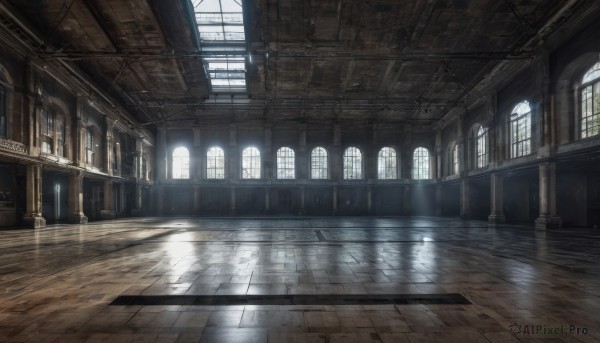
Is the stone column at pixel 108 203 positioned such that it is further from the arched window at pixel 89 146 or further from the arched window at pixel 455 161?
the arched window at pixel 455 161

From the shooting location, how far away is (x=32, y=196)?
15.0 m

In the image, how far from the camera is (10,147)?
1317cm

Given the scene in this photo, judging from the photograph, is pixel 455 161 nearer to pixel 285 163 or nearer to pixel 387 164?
pixel 387 164

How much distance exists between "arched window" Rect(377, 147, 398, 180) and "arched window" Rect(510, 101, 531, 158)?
12.5m

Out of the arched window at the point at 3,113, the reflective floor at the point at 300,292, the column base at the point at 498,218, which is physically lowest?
the column base at the point at 498,218

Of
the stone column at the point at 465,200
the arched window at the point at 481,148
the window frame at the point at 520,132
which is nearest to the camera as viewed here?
the window frame at the point at 520,132

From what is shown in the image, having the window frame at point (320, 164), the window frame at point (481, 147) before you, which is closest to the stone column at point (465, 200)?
the window frame at point (481, 147)

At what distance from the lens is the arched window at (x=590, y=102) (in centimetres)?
1286

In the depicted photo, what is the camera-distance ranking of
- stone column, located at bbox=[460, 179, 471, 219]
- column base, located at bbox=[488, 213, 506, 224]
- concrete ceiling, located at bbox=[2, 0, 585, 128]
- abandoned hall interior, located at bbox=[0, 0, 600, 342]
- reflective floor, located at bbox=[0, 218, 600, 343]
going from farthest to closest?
1. stone column, located at bbox=[460, 179, 471, 219]
2. column base, located at bbox=[488, 213, 506, 224]
3. concrete ceiling, located at bbox=[2, 0, 585, 128]
4. abandoned hall interior, located at bbox=[0, 0, 600, 342]
5. reflective floor, located at bbox=[0, 218, 600, 343]

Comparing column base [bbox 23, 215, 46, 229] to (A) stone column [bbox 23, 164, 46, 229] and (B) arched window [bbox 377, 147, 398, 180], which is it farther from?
(B) arched window [bbox 377, 147, 398, 180]

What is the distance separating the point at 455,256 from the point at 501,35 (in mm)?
13345

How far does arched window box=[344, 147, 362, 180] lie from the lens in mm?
30312

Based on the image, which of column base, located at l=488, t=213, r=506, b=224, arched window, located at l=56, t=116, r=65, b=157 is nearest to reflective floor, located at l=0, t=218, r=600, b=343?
arched window, located at l=56, t=116, r=65, b=157

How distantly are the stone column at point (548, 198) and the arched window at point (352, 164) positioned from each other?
54.0 feet
